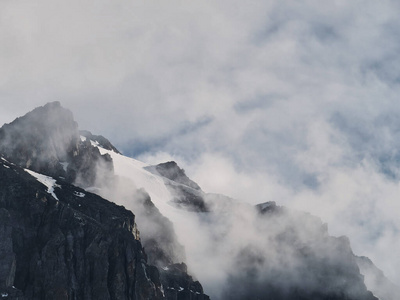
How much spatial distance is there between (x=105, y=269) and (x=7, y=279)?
99.7 ft

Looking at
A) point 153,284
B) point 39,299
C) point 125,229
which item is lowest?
point 39,299

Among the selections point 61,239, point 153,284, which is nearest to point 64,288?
point 61,239

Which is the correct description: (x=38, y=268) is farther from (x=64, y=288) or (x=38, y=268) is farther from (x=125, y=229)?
(x=125, y=229)

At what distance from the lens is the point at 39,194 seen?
607ft

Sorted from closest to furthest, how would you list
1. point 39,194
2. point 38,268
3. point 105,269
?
point 38,268, point 105,269, point 39,194

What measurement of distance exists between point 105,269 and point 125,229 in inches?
1004

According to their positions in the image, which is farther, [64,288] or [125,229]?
[125,229]

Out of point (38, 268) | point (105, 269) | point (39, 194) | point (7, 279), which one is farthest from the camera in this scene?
point (39, 194)

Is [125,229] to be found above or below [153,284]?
above

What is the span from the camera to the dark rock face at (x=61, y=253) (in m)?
158

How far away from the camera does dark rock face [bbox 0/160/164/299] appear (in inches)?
6216

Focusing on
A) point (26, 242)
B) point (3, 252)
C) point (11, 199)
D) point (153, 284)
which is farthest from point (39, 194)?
point (153, 284)

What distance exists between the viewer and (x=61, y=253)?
16688 cm

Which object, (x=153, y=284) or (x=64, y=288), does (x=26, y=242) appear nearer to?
(x=64, y=288)
